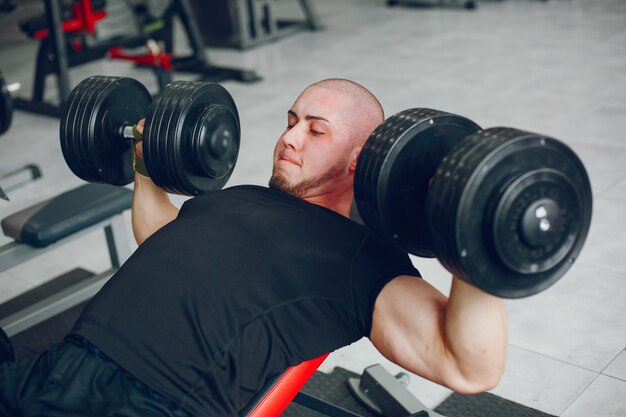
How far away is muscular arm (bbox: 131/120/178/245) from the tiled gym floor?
71 cm

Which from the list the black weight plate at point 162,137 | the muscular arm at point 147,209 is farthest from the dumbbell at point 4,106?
the black weight plate at point 162,137

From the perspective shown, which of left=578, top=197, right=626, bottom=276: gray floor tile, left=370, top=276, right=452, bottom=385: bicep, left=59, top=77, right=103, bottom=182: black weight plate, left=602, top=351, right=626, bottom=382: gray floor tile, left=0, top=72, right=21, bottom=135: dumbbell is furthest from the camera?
left=0, top=72, right=21, bottom=135: dumbbell

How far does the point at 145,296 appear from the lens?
1.52 metres

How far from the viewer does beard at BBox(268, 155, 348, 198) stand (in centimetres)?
173

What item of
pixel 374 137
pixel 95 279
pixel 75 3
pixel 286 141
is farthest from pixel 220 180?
pixel 75 3

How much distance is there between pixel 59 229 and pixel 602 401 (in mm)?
1533

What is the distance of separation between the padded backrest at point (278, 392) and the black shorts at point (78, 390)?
0.15m

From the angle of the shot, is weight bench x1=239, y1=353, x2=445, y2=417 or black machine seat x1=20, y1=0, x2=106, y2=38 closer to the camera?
weight bench x1=239, y1=353, x2=445, y2=417

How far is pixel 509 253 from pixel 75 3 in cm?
412

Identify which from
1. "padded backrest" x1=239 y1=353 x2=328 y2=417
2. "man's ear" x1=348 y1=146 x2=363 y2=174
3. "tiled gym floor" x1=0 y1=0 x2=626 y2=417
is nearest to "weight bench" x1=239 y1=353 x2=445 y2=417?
"padded backrest" x1=239 y1=353 x2=328 y2=417

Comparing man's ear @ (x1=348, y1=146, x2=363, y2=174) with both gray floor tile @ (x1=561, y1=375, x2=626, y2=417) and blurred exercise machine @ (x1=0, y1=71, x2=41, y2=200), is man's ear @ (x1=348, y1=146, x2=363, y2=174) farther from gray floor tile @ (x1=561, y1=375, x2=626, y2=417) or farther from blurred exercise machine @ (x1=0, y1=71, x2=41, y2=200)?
blurred exercise machine @ (x1=0, y1=71, x2=41, y2=200)

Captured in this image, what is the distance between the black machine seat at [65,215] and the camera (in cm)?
241

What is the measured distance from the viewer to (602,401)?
6.84 ft

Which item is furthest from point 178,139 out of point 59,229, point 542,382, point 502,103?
point 502,103
